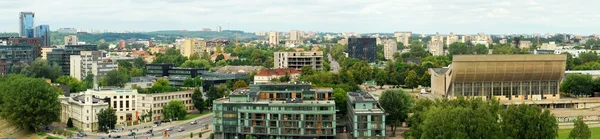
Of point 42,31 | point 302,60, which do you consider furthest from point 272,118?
point 42,31

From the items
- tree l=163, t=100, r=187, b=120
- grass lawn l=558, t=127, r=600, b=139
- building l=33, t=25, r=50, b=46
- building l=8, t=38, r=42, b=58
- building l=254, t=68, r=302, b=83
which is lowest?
grass lawn l=558, t=127, r=600, b=139

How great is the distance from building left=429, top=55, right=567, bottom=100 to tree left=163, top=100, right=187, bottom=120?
1026 inches

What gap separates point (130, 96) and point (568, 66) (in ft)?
235

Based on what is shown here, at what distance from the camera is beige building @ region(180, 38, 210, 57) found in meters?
167

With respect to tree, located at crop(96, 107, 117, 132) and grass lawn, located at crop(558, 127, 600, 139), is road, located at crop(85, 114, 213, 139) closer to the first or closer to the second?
tree, located at crop(96, 107, 117, 132)

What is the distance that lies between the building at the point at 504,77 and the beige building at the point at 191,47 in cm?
10321

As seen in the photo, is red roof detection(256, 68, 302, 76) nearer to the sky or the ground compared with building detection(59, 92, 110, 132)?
nearer to the sky

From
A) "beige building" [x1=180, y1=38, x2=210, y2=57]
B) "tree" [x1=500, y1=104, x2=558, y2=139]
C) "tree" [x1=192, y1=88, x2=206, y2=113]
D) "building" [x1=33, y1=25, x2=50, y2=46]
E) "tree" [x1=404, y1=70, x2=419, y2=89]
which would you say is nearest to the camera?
"tree" [x1=500, y1=104, x2=558, y2=139]

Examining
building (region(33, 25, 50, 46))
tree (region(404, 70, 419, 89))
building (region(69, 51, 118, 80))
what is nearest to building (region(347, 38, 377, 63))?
building (region(69, 51, 118, 80))

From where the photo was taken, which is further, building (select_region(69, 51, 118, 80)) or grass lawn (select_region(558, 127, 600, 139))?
building (select_region(69, 51, 118, 80))

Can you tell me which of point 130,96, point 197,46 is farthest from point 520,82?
point 197,46

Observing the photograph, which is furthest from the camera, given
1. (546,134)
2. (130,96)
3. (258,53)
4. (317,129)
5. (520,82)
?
(258,53)

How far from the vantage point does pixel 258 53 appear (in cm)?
14675

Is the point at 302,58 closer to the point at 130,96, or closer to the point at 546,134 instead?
the point at 130,96
